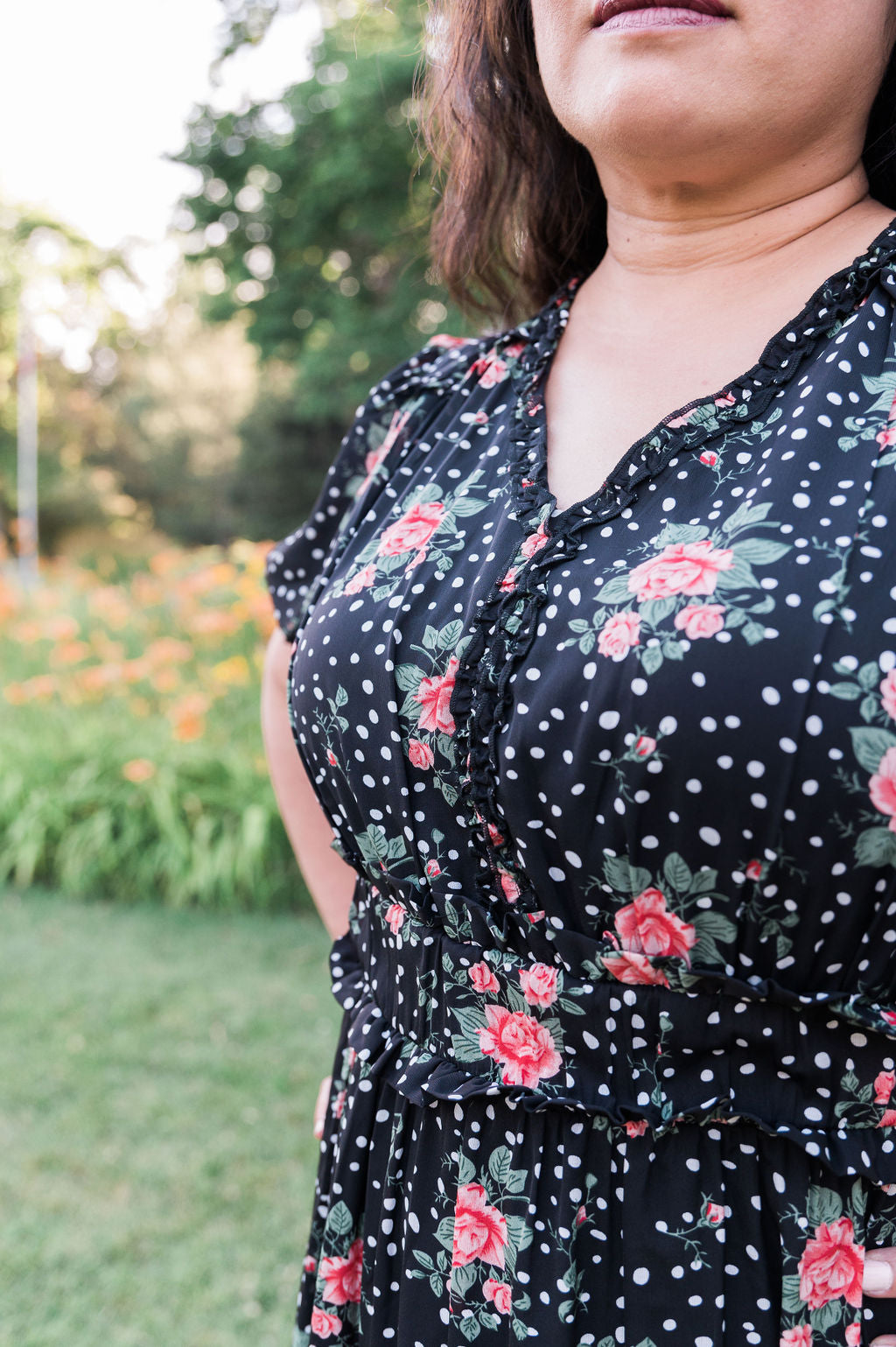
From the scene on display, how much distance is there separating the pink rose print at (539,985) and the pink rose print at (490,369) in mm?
732

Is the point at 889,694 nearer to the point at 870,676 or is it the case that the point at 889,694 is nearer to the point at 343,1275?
the point at 870,676

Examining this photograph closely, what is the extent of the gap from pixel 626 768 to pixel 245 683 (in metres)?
4.79

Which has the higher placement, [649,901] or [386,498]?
[386,498]

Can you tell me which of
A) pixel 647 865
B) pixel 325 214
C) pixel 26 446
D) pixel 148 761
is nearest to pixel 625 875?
pixel 647 865

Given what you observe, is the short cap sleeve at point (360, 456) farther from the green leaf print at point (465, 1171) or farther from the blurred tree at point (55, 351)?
the blurred tree at point (55, 351)

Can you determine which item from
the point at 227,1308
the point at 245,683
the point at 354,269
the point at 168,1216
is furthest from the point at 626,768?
the point at 354,269

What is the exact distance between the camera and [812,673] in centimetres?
85

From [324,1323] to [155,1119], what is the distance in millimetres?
2479

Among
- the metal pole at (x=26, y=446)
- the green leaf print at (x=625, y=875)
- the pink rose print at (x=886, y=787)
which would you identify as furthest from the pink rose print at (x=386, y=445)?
the metal pole at (x=26, y=446)

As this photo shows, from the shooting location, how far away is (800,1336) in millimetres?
925

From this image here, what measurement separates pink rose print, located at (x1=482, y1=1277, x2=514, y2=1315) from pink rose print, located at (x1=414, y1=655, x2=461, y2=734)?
1.79ft

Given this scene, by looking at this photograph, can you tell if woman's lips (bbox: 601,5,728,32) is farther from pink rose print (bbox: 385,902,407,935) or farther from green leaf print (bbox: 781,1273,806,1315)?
green leaf print (bbox: 781,1273,806,1315)

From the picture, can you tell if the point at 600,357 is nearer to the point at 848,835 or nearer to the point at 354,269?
the point at 848,835

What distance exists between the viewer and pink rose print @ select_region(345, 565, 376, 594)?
1.20 metres
